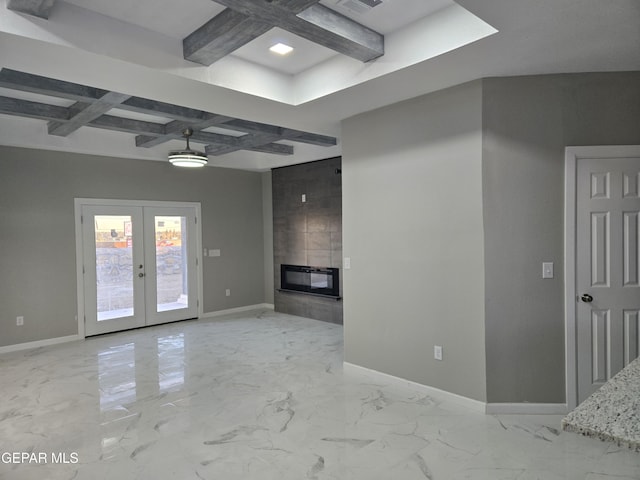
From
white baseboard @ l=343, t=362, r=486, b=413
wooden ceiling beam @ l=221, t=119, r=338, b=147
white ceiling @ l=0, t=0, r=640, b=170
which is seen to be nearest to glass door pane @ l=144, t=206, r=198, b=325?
wooden ceiling beam @ l=221, t=119, r=338, b=147

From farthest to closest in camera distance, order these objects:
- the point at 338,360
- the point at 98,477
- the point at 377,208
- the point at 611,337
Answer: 1. the point at 338,360
2. the point at 377,208
3. the point at 611,337
4. the point at 98,477

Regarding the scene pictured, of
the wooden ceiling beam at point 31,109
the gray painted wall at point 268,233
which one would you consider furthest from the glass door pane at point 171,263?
the wooden ceiling beam at point 31,109

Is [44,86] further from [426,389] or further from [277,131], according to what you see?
[426,389]

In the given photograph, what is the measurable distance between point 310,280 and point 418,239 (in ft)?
11.3

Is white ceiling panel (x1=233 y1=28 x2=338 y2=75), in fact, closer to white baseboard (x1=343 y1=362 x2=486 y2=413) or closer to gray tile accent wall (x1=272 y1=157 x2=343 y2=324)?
gray tile accent wall (x1=272 y1=157 x2=343 y2=324)

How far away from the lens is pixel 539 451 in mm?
2680

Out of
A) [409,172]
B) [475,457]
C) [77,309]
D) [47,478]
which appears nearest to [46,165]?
[77,309]

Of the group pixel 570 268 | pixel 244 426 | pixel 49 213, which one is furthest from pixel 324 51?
pixel 49 213

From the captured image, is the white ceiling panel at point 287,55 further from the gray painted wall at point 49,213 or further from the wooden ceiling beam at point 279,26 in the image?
the gray painted wall at point 49,213

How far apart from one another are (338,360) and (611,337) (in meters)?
2.66

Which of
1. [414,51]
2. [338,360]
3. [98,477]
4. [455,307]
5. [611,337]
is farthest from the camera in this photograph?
[338,360]

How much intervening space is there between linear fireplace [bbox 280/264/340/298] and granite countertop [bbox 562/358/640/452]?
5214 mm

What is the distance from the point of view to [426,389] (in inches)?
148

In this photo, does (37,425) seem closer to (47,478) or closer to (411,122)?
(47,478)
